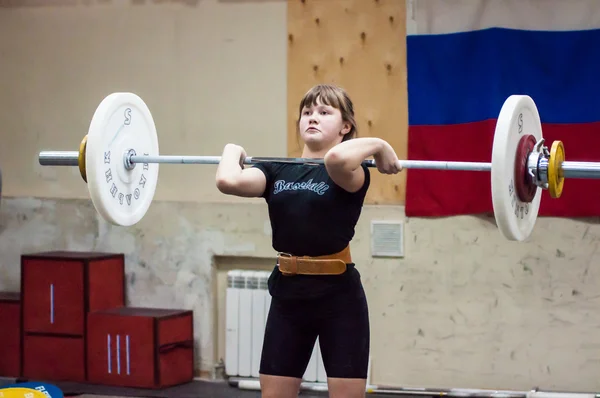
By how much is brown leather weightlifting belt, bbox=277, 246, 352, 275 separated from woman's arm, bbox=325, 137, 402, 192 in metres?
0.22

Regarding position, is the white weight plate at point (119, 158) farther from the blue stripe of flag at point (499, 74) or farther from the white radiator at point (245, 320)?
the blue stripe of flag at point (499, 74)

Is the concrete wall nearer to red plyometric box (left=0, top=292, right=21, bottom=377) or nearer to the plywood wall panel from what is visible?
the plywood wall panel

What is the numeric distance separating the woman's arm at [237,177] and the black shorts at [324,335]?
1.16 feet

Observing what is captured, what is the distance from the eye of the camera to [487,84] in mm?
4332

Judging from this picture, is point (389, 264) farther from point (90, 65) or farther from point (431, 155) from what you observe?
point (90, 65)

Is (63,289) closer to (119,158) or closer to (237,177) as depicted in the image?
(119,158)

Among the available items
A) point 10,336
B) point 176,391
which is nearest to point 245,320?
point 176,391

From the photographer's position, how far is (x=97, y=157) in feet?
9.80

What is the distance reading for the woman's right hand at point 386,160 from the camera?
2676mm

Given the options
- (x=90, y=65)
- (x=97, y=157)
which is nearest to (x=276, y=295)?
(x=97, y=157)

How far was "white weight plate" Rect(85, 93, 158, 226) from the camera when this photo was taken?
301cm

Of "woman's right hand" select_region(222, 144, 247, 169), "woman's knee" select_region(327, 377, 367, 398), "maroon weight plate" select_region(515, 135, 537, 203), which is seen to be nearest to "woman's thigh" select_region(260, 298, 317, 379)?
"woman's knee" select_region(327, 377, 367, 398)

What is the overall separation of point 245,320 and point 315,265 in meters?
2.07

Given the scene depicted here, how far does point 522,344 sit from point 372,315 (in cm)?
75
